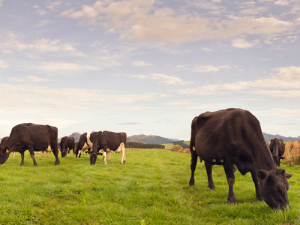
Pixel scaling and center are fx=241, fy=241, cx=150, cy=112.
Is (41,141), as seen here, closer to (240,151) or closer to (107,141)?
(107,141)

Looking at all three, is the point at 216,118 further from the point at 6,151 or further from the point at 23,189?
the point at 6,151

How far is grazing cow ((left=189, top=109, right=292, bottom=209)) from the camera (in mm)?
6355

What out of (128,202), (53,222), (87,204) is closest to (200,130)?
(128,202)

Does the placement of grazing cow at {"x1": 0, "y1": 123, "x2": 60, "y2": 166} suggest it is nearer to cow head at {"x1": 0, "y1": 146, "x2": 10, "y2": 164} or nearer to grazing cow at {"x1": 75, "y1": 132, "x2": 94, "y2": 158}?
cow head at {"x1": 0, "y1": 146, "x2": 10, "y2": 164}

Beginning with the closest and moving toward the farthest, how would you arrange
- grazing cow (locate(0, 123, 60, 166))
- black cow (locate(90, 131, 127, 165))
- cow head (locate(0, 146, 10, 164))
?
cow head (locate(0, 146, 10, 164)) → grazing cow (locate(0, 123, 60, 166)) → black cow (locate(90, 131, 127, 165))

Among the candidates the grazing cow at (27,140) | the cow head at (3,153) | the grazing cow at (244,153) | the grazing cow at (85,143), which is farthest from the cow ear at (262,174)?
the grazing cow at (85,143)

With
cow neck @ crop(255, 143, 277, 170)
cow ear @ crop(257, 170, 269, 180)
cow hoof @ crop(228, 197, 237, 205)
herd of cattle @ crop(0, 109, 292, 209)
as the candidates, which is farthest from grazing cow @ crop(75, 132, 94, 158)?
cow ear @ crop(257, 170, 269, 180)

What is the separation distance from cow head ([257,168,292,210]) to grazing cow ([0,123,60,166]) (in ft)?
50.6

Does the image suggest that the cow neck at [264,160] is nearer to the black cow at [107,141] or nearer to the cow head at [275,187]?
the cow head at [275,187]

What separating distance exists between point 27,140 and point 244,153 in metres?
15.4

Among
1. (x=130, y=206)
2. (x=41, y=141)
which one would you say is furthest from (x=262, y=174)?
(x=41, y=141)

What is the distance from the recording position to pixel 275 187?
6.23m

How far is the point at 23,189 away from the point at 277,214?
27.4 feet

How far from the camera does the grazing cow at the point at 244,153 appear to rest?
6355 mm
